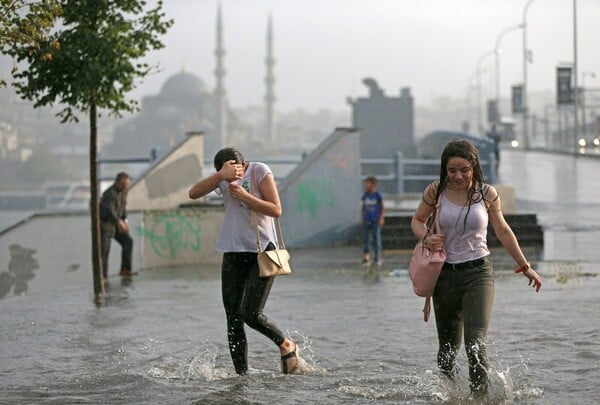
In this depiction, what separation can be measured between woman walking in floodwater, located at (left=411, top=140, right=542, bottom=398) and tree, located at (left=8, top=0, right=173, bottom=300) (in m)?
6.79

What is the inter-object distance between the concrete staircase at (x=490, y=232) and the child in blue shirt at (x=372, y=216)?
8.16 ft

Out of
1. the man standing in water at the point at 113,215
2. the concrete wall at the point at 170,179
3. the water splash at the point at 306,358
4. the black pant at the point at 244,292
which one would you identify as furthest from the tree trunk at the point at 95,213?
the concrete wall at the point at 170,179

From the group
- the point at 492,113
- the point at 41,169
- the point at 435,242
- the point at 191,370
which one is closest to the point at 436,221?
the point at 435,242

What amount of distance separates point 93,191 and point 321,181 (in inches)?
283

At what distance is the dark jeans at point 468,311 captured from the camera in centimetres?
709

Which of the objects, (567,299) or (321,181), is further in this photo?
(321,181)

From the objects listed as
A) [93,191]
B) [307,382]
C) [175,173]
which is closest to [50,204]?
[175,173]

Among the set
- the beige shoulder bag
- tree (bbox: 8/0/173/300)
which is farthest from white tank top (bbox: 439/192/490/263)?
tree (bbox: 8/0/173/300)

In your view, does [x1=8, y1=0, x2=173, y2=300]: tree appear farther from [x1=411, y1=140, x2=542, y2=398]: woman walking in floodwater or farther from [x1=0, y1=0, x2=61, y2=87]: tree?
[x1=411, y1=140, x2=542, y2=398]: woman walking in floodwater

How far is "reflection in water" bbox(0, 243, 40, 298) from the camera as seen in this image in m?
20.9

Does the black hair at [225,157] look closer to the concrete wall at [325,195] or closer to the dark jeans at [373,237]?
the dark jeans at [373,237]

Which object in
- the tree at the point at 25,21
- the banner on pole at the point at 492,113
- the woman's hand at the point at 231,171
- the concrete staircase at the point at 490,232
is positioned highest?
the banner on pole at the point at 492,113

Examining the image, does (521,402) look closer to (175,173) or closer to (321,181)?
(321,181)

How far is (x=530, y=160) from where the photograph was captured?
55531 mm
